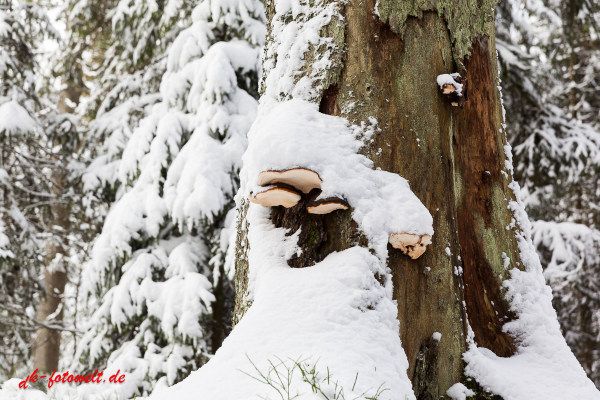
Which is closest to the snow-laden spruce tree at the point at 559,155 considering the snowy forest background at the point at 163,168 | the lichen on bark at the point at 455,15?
the snowy forest background at the point at 163,168

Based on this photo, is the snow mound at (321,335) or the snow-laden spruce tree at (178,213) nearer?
the snow mound at (321,335)

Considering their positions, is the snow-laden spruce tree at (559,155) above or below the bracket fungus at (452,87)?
above

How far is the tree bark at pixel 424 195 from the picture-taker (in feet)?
5.26

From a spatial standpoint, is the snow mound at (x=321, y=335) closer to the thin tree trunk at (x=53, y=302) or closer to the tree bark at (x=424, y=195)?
the tree bark at (x=424, y=195)

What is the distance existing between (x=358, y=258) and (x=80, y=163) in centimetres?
670

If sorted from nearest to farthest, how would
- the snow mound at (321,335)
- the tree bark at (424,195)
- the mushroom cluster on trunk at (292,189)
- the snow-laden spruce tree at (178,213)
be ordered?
the snow mound at (321,335), the mushroom cluster on trunk at (292,189), the tree bark at (424,195), the snow-laden spruce tree at (178,213)

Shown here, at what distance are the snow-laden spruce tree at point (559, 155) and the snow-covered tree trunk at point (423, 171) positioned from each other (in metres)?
4.95

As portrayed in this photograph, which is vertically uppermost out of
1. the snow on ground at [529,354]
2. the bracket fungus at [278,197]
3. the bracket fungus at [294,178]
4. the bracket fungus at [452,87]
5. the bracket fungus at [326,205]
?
the bracket fungus at [452,87]

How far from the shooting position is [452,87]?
1.76 meters

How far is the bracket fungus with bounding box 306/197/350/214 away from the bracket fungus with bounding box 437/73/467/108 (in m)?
0.69

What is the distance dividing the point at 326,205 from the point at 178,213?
3.55 m

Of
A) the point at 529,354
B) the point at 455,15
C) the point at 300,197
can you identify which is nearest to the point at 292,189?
the point at 300,197

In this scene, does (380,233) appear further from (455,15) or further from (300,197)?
(455,15)

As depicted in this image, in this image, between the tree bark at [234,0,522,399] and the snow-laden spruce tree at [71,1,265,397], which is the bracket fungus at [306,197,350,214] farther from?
the snow-laden spruce tree at [71,1,265,397]
